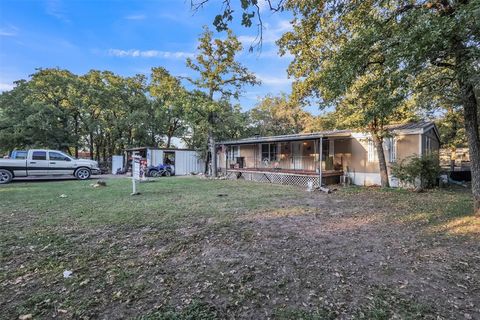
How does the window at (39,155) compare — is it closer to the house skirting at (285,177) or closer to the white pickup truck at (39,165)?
the white pickup truck at (39,165)

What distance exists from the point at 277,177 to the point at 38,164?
13.2 metres

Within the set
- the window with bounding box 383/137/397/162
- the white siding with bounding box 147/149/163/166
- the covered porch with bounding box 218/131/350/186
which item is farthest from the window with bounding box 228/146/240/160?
the window with bounding box 383/137/397/162

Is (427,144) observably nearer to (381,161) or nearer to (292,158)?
(381,161)

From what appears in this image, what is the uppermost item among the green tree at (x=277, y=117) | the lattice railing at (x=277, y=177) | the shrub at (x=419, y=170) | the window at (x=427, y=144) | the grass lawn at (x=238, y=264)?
the green tree at (x=277, y=117)

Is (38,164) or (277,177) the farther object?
(277,177)

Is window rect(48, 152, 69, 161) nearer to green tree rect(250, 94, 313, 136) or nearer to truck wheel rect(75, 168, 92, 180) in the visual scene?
truck wheel rect(75, 168, 92, 180)

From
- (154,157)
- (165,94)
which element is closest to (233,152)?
(154,157)

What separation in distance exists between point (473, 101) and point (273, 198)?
5935 mm

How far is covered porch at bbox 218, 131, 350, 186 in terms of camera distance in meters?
13.1

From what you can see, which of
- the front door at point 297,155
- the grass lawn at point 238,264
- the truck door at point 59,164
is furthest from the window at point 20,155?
the front door at point 297,155

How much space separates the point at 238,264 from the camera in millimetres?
3469

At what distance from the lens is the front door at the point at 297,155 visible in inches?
621

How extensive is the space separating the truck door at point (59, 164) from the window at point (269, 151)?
39.5ft

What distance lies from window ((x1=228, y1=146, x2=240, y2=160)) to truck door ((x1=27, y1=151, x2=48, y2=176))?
12242mm
